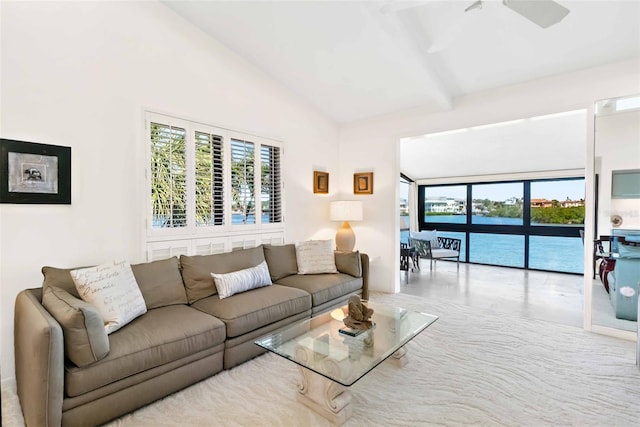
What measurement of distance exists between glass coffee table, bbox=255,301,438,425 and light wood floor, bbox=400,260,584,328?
2.04m

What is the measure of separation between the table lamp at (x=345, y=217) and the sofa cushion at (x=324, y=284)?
0.85 metres

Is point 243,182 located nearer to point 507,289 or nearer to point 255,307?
point 255,307

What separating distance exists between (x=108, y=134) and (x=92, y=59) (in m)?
0.60

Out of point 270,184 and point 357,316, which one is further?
point 270,184

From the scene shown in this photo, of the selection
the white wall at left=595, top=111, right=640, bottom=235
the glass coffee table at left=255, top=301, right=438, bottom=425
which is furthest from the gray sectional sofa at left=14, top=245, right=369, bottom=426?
the white wall at left=595, top=111, right=640, bottom=235

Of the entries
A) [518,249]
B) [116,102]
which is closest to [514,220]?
[518,249]

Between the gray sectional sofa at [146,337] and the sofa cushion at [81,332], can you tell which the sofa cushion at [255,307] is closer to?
the gray sectional sofa at [146,337]

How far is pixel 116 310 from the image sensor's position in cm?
223

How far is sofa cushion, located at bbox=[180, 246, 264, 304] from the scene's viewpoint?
2.94 meters

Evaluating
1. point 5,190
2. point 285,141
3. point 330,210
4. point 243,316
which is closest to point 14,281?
point 5,190

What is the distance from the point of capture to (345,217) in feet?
15.5

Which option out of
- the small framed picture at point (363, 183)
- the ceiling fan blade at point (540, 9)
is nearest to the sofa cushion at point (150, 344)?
the ceiling fan blade at point (540, 9)

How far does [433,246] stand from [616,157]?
3.63m

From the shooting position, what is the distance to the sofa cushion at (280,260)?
3705 mm
